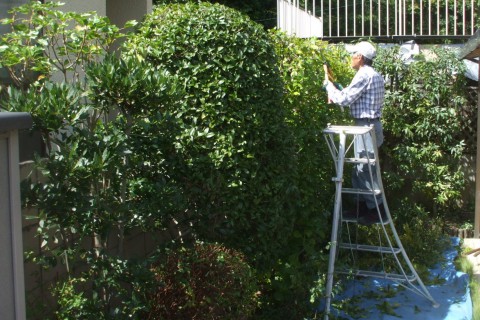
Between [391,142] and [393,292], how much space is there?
9.68 feet

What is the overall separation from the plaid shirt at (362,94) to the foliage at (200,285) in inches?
85.3

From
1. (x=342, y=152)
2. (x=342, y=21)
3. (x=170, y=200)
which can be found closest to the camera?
(x=170, y=200)

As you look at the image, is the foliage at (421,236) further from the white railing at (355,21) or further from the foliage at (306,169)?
the white railing at (355,21)

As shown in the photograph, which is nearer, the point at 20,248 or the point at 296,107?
the point at 20,248

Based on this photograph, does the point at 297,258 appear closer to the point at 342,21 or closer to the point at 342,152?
the point at 342,152

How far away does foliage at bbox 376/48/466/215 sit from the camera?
8.28 m

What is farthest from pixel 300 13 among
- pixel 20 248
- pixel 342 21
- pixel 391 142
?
pixel 20 248

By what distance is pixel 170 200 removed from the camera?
155 inches

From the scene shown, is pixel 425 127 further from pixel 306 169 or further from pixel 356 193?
pixel 306 169

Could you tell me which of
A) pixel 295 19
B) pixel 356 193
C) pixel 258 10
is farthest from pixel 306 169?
pixel 258 10

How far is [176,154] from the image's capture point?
14.4 feet

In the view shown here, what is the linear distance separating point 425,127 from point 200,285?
4.98 meters

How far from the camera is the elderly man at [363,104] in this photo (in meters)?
5.83

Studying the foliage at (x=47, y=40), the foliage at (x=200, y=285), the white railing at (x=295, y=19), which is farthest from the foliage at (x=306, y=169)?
the white railing at (x=295, y=19)
